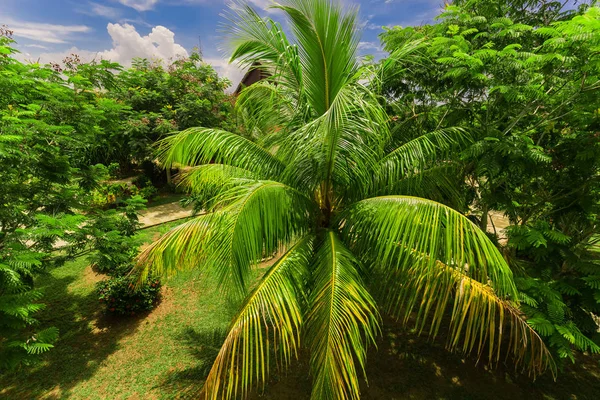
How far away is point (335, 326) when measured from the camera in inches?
89.2

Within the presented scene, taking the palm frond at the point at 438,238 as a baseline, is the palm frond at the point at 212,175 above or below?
above

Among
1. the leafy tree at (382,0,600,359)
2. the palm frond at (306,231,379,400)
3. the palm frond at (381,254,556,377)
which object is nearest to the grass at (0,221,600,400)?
the palm frond at (306,231,379,400)

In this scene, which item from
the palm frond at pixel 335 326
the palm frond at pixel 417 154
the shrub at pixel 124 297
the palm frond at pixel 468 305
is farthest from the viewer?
the shrub at pixel 124 297

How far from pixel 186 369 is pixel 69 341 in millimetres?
2620

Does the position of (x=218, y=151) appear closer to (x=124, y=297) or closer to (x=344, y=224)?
(x=344, y=224)

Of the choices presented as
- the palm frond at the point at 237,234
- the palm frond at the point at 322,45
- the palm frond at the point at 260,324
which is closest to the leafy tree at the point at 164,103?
the palm frond at the point at 322,45

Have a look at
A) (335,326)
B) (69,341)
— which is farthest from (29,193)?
(335,326)

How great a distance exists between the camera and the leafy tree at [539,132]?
2.88 metres

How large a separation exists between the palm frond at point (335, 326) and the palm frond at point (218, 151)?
1807mm

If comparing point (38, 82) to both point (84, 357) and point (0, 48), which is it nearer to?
point (0, 48)

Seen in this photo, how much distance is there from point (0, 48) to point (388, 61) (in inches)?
220

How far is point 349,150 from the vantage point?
3307 mm

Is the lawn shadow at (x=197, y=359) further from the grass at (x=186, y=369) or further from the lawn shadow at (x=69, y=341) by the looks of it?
the lawn shadow at (x=69, y=341)

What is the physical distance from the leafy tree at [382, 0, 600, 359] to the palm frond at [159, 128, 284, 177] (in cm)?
242
